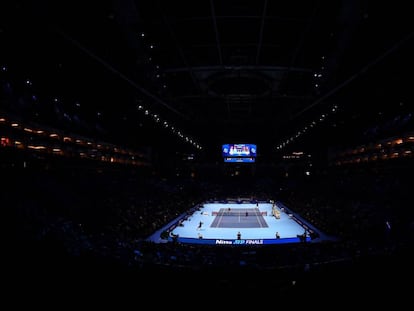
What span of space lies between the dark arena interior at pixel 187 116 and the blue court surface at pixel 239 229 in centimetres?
175

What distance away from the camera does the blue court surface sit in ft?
68.0

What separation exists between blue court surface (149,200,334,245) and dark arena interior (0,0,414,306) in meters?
1.75

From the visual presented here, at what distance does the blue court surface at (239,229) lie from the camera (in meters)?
20.7

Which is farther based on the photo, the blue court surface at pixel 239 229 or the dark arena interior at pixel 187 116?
the blue court surface at pixel 239 229

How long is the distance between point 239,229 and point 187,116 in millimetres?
13849

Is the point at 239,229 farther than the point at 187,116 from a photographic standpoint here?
No

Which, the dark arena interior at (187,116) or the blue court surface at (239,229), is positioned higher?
the dark arena interior at (187,116)

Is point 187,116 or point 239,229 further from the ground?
point 187,116

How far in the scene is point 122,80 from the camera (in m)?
17.9

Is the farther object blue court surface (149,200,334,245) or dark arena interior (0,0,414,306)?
blue court surface (149,200,334,245)

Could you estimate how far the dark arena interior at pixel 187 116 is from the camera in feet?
18.0

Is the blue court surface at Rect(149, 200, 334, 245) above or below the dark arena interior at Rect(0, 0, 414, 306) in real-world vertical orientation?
below

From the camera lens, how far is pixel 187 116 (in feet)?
104

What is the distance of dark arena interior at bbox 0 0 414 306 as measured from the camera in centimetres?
547
